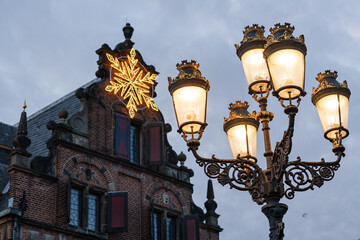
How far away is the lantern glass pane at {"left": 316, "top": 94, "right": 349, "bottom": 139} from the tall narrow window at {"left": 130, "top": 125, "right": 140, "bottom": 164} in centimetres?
1406

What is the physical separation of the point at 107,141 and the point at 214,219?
5.88m

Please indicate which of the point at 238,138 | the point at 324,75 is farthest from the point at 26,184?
the point at 324,75

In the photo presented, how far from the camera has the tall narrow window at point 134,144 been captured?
24166 millimetres

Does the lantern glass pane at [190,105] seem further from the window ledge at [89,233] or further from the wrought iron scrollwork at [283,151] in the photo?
the window ledge at [89,233]

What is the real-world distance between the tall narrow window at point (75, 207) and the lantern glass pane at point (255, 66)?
1160cm

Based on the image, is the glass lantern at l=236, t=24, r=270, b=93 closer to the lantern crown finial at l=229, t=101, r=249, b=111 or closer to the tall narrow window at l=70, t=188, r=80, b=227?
the lantern crown finial at l=229, t=101, r=249, b=111

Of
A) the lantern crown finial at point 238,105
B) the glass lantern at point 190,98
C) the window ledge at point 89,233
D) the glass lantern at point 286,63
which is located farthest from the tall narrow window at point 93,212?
the glass lantern at point 286,63

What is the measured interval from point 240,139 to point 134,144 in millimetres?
13355

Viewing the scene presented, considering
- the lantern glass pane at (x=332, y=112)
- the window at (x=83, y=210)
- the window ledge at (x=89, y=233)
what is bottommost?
the lantern glass pane at (x=332, y=112)

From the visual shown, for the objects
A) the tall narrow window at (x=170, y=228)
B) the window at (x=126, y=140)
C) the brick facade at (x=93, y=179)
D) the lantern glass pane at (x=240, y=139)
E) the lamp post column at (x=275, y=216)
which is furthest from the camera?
the tall narrow window at (x=170, y=228)

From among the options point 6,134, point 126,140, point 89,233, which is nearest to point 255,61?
point 89,233

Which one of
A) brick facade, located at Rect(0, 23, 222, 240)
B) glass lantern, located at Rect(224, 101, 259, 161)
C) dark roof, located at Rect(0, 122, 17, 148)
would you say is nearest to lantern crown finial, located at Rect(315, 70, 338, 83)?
glass lantern, located at Rect(224, 101, 259, 161)

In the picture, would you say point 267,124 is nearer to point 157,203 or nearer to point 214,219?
point 157,203

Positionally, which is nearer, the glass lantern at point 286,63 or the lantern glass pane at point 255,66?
the glass lantern at point 286,63
